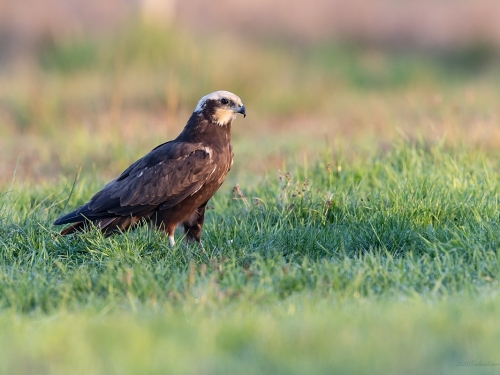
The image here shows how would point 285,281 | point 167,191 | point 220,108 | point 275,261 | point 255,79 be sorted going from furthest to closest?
point 255,79 → point 220,108 → point 167,191 → point 275,261 → point 285,281

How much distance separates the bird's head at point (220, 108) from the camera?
613 centimetres

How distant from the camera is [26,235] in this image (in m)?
5.46

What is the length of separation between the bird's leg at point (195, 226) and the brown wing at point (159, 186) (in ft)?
0.70

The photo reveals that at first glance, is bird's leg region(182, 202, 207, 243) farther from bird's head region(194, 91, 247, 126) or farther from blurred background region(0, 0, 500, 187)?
blurred background region(0, 0, 500, 187)

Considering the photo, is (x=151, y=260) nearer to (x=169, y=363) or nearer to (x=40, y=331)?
(x=40, y=331)

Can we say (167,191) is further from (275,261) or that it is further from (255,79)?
(255,79)

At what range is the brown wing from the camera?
5.78 m

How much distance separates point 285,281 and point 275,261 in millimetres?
625

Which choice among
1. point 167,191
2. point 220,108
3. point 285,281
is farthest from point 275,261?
point 220,108

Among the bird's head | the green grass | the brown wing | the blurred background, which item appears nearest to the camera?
the green grass

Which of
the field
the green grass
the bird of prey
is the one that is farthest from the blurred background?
the bird of prey

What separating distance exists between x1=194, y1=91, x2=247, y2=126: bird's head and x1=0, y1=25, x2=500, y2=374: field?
2.01 ft

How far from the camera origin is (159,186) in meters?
5.82

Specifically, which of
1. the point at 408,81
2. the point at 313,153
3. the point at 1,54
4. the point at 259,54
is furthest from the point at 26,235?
the point at 1,54
